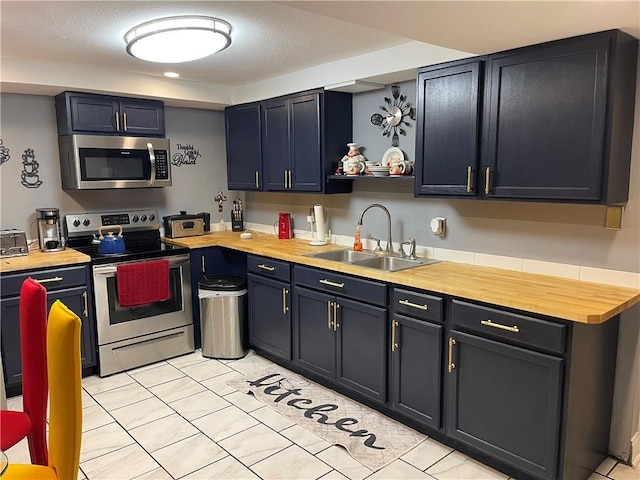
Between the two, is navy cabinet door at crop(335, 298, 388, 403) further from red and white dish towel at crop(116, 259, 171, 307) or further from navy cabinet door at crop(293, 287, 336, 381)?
red and white dish towel at crop(116, 259, 171, 307)

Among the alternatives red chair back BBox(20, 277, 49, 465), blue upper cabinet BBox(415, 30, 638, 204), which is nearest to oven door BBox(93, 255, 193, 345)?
red chair back BBox(20, 277, 49, 465)

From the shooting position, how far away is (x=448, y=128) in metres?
2.79

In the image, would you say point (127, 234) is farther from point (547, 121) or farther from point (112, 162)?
point (547, 121)

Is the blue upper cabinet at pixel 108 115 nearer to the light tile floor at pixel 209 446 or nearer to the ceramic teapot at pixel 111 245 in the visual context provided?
the ceramic teapot at pixel 111 245

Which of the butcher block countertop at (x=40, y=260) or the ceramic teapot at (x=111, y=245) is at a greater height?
the ceramic teapot at (x=111, y=245)

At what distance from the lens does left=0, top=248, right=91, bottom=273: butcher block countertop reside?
3.25 metres

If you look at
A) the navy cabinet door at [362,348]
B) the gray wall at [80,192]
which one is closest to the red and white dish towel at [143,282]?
the gray wall at [80,192]

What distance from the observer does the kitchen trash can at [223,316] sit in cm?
396

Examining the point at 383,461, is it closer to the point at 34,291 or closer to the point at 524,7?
the point at 34,291

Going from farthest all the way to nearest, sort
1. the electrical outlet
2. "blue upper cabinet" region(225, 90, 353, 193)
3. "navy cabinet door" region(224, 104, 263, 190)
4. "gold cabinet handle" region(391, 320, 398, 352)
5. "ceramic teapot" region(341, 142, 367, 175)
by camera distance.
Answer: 1. "navy cabinet door" region(224, 104, 263, 190)
2. "blue upper cabinet" region(225, 90, 353, 193)
3. "ceramic teapot" region(341, 142, 367, 175)
4. the electrical outlet
5. "gold cabinet handle" region(391, 320, 398, 352)

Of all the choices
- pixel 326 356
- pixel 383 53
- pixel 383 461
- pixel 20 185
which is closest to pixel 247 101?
pixel 383 53

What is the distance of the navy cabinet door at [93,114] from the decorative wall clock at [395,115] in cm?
213

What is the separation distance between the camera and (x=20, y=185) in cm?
383

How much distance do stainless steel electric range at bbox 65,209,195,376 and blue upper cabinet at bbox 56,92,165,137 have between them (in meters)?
0.73
